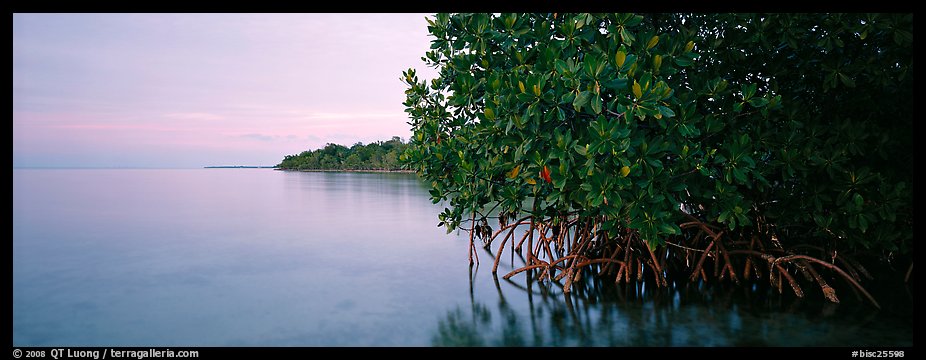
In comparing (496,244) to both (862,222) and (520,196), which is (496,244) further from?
(862,222)

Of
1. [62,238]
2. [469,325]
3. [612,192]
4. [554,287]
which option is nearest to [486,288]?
[554,287]

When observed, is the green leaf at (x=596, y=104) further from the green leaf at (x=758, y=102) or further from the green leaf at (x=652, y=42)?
the green leaf at (x=758, y=102)

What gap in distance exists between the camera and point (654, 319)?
19.1 ft

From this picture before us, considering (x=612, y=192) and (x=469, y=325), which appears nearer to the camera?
(x=612, y=192)

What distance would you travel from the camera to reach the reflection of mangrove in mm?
5320

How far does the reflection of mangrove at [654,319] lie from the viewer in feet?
17.5

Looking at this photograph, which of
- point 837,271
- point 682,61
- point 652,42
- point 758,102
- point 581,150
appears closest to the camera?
point 581,150

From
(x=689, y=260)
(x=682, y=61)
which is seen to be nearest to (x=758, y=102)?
(x=682, y=61)

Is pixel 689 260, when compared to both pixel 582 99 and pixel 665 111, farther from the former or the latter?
pixel 582 99

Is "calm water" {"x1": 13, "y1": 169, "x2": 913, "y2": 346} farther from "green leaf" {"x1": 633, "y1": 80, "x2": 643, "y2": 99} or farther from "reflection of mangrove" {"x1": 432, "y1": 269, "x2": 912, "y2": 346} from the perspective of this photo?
"green leaf" {"x1": 633, "y1": 80, "x2": 643, "y2": 99}

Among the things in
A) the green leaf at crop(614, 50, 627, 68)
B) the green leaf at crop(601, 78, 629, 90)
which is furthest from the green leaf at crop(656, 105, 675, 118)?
the green leaf at crop(614, 50, 627, 68)

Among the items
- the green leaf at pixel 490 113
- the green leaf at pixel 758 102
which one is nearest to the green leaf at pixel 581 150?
the green leaf at pixel 490 113
